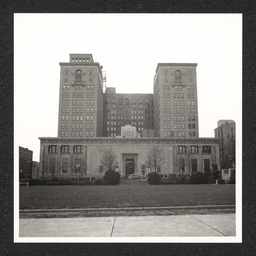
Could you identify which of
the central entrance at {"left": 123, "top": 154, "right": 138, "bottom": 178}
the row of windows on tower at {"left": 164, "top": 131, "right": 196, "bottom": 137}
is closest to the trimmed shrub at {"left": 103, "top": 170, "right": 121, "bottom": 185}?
the central entrance at {"left": 123, "top": 154, "right": 138, "bottom": 178}

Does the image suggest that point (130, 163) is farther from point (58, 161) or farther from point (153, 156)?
point (58, 161)

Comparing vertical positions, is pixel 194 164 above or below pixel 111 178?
below

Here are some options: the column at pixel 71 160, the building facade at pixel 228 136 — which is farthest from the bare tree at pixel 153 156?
the column at pixel 71 160

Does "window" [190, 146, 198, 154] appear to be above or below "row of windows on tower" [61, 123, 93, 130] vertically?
below

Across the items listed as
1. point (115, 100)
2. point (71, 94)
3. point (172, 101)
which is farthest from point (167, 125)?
point (115, 100)

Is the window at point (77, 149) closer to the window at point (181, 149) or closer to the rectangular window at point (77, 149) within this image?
the rectangular window at point (77, 149)

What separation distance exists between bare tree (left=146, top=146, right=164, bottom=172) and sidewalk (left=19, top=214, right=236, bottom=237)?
62121 mm

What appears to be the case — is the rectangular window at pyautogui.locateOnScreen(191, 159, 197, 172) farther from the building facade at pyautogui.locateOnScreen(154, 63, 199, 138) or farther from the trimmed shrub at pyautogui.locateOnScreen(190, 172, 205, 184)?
the trimmed shrub at pyautogui.locateOnScreen(190, 172, 205, 184)

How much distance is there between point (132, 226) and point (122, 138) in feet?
226

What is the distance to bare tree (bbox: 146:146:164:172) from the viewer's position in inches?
2821

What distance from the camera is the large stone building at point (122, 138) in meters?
74.7

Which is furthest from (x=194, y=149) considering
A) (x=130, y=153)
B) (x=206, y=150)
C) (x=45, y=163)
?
(x=45, y=163)

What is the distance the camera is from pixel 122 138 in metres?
76.5
